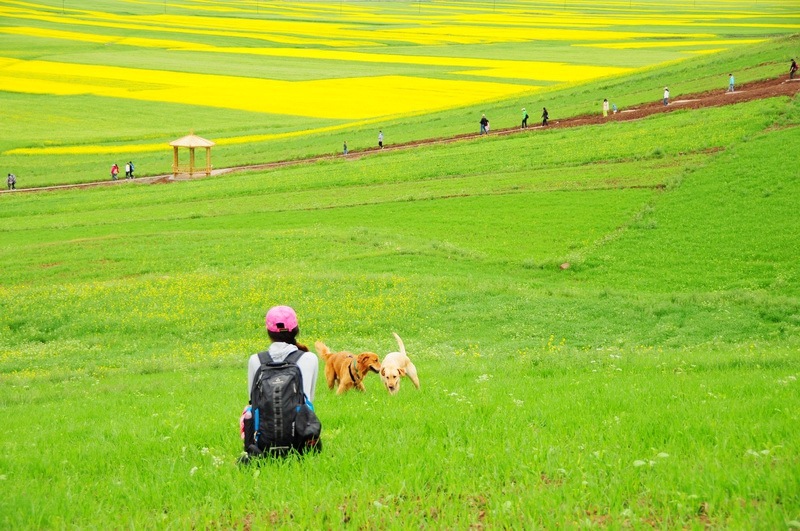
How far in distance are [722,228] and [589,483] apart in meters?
26.0

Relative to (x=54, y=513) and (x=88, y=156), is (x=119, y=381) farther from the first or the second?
(x=88, y=156)

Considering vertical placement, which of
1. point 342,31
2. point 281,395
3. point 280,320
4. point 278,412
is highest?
point 342,31

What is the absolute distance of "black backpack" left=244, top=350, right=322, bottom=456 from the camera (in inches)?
282

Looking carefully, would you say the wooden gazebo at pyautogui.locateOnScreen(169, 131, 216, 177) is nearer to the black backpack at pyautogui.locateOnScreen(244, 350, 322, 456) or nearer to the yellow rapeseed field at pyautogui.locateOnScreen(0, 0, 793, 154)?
the yellow rapeseed field at pyautogui.locateOnScreen(0, 0, 793, 154)

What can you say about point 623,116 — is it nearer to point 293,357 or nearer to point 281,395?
point 293,357

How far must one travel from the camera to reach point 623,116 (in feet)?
173

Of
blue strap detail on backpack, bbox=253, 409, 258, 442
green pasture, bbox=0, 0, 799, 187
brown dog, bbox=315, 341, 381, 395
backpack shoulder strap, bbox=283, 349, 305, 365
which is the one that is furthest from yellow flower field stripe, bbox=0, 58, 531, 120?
blue strap detail on backpack, bbox=253, 409, 258, 442

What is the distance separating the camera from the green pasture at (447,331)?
6.73m

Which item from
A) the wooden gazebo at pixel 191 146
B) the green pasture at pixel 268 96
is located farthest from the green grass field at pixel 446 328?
the wooden gazebo at pixel 191 146

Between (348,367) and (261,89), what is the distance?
89.6 metres

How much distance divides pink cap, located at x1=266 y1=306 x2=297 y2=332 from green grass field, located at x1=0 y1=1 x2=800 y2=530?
128 cm

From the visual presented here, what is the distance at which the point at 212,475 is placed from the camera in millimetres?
7344

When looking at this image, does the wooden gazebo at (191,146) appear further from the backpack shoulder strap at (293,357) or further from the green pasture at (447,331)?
the backpack shoulder strap at (293,357)

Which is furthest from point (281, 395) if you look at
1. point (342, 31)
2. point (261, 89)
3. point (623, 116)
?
point (342, 31)
